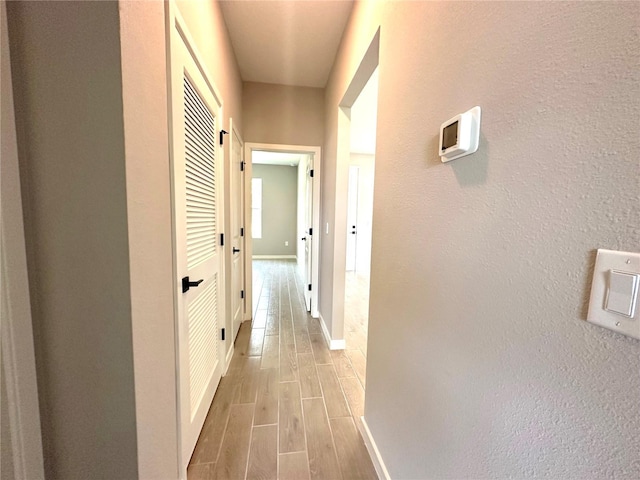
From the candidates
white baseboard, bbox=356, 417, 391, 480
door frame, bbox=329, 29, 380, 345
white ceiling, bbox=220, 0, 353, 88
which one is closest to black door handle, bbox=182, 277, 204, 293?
white baseboard, bbox=356, 417, 391, 480

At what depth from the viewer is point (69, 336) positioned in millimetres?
721

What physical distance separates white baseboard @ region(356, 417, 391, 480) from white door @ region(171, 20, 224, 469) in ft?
2.94

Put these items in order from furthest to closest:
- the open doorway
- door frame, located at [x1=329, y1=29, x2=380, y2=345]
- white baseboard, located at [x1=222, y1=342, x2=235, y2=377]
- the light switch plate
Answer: the open doorway
door frame, located at [x1=329, y1=29, x2=380, y2=345]
white baseboard, located at [x1=222, y1=342, x2=235, y2=377]
the light switch plate

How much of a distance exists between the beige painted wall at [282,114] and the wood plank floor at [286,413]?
2124 mm

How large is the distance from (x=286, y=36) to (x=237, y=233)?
1750mm

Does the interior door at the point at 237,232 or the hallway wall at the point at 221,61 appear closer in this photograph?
the hallway wall at the point at 221,61

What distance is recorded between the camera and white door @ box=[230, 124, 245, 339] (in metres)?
2.31

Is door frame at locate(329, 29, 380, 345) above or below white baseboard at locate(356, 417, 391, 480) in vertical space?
above

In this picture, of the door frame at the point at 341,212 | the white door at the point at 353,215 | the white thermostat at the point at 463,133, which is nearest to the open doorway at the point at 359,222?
the white door at the point at 353,215

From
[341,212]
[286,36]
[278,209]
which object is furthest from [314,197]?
[278,209]

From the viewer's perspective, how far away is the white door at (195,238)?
1107 millimetres

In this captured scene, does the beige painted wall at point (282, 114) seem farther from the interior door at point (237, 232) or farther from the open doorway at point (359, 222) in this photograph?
the open doorway at point (359, 222)

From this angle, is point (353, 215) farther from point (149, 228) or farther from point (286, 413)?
point (149, 228)

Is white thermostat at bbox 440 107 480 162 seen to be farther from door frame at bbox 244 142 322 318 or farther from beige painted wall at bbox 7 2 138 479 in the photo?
door frame at bbox 244 142 322 318
